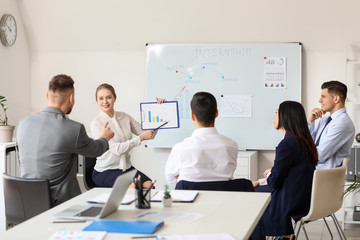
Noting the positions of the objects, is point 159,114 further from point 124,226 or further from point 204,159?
point 124,226

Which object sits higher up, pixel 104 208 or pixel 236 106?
pixel 236 106

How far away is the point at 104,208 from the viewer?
2090 mm

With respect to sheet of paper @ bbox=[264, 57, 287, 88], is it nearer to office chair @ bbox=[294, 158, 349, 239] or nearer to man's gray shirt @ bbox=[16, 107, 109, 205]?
office chair @ bbox=[294, 158, 349, 239]

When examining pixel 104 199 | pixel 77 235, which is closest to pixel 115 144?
pixel 104 199

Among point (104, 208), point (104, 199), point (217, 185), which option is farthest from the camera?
point (217, 185)

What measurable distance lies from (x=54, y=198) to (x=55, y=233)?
1.08 metres

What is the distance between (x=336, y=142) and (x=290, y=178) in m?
0.91

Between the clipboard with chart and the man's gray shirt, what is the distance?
1.65 m

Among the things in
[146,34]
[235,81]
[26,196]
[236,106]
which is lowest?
[26,196]

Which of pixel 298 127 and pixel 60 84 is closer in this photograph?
pixel 60 84

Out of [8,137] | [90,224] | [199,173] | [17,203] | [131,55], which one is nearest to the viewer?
[90,224]

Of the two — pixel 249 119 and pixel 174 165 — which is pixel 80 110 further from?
pixel 174 165

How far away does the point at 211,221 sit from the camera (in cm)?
207

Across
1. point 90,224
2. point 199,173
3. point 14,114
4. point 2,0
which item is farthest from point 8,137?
point 90,224
